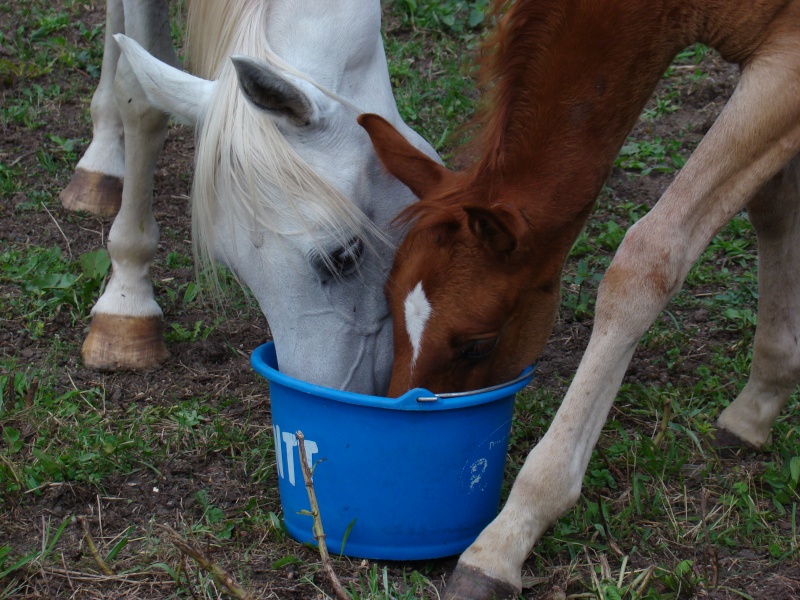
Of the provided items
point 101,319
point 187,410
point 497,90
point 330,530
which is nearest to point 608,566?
point 330,530

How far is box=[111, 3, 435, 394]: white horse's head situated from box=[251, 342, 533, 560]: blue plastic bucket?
22 cm

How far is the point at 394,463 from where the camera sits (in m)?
2.38

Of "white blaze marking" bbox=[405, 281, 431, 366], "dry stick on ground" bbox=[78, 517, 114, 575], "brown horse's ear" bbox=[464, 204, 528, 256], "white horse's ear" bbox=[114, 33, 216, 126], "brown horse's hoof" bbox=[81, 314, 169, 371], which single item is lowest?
"brown horse's hoof" bbox=[81, 314, 169, 371]

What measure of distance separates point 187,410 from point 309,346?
2.69ft

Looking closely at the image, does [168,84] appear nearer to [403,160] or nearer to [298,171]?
[298,171]

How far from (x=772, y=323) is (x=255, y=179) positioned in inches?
65.1

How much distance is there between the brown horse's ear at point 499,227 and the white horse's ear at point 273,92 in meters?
0.54

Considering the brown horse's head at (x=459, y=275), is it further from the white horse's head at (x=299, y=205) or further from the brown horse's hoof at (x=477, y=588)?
the brown horse's hoof at (x=477, y=588)

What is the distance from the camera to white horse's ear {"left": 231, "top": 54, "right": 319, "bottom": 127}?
2.36 meters

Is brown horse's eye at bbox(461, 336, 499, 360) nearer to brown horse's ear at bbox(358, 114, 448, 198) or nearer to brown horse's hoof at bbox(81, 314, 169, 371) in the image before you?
brown horse's ear at bbox(358, 114, 448, 198)

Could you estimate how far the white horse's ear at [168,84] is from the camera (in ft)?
8.70

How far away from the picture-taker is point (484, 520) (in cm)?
254

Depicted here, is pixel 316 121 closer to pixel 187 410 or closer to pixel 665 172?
pixel 187 410

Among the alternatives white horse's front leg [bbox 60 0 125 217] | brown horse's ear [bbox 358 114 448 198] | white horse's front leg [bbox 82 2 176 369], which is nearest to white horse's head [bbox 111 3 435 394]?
brown horse's ear [bbox 358 114 448 198]
